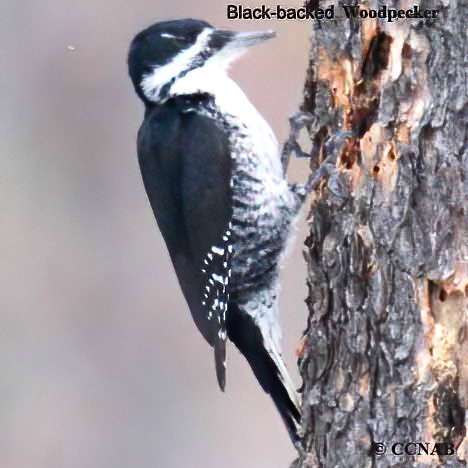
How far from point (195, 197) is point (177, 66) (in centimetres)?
41

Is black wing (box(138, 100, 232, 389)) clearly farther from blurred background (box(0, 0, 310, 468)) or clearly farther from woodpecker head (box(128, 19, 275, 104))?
blurred background (box(0, 0, 310, 468))

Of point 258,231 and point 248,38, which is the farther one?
point 258,231

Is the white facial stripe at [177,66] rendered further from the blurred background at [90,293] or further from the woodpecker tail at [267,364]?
the blurred background at [90,293]

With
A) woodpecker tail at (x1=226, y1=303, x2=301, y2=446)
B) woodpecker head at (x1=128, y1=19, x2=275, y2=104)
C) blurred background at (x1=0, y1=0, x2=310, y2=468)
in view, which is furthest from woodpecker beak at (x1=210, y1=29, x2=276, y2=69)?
blurred background at (x1=0, y1=0, x2=310, y2=468)

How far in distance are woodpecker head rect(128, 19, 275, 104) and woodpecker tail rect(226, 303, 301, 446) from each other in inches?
29.3

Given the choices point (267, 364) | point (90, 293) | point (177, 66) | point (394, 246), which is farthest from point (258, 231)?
point (90, 293)

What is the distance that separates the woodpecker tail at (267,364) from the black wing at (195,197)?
100mm

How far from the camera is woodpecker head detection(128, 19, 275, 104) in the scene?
126 inches

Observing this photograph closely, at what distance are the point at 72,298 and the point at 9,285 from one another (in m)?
0.38

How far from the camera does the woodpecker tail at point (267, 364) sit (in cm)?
312

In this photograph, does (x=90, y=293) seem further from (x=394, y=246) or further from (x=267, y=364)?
(x=394, y=246)

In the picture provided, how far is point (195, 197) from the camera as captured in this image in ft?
10.4

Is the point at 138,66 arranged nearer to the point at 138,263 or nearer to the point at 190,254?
the point at 190,254

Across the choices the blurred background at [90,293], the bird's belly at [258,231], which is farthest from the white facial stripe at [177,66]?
the blurred background at [90,293]
